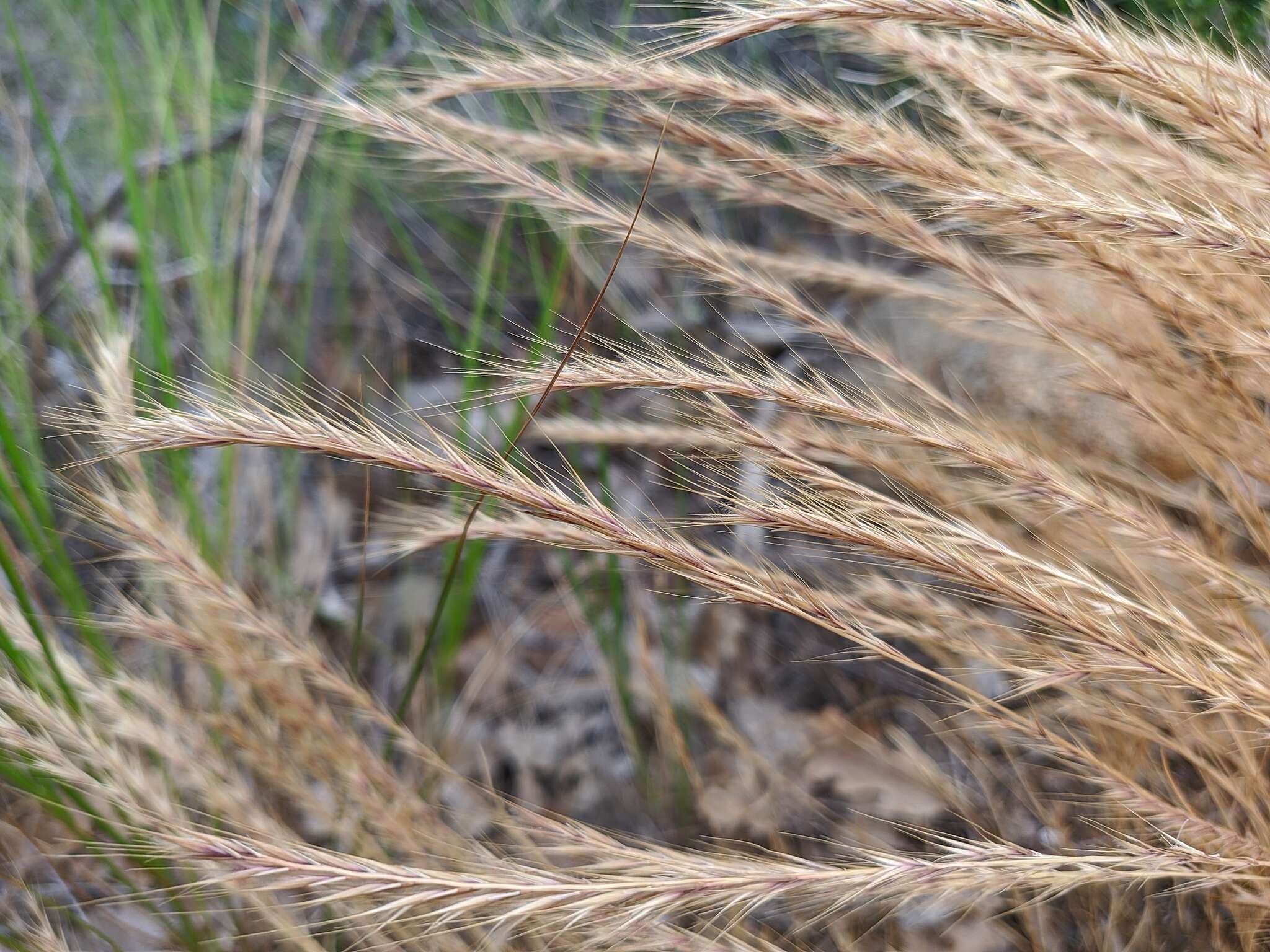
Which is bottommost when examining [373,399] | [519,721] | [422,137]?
[519,721]

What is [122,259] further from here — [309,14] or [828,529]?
[828,529]

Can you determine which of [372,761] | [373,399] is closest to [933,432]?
[372,761]

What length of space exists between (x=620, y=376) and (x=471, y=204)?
157cm

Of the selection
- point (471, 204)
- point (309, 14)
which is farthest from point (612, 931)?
point (309, 14)

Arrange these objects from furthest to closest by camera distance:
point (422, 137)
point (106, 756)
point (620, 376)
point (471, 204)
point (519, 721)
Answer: point (471, 204) < point (519, 721) < point (422, 137) < point (106, 756) < point (620, 376)

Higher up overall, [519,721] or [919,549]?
[919,549]

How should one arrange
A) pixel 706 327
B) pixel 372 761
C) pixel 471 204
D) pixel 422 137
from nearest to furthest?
1. pixel 422 137
2. pixel 372 761
3. pixel 706 327
4. pixel 471 204

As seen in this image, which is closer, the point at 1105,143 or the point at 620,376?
the point at 620,376

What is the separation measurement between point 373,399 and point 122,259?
27.2 inches

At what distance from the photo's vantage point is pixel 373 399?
83.0 inches

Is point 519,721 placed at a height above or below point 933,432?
below

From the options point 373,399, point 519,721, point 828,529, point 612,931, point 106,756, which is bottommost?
point 519,721

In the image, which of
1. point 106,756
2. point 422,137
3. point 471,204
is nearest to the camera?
point 106,756

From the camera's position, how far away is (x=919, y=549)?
0.62 metres
